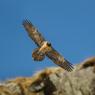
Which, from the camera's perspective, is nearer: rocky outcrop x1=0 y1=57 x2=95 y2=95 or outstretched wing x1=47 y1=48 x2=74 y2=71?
outstretched wing x1=47 y1=48 x2=74 y2=71

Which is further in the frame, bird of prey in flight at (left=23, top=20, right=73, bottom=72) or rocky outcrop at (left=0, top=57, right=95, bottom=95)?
rocky outcrop at (left=0, top=57, right=95, bottom=95)

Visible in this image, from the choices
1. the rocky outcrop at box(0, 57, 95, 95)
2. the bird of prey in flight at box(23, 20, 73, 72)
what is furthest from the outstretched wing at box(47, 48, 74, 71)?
the rocky outcrop at box(0, 57, 95, 95)

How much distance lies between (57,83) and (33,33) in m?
7.59

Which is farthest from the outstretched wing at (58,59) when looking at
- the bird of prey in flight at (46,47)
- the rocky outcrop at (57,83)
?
the rocky outcrop at (57,83)

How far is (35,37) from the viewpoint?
179 feet

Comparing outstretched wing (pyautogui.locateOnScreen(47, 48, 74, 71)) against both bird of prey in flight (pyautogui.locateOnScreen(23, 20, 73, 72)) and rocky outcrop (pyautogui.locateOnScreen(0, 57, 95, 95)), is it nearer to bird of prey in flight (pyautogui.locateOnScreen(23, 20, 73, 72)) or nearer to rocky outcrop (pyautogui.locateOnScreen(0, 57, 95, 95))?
bird of prey in flight (pyautogui.locateOnScreen(23, 20, 73, 72))

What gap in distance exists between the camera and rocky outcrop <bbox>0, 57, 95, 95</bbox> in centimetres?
5653

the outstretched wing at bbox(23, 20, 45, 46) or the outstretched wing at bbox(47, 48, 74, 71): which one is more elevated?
the outstretched wing at bbox(23, 20, 45, 46)

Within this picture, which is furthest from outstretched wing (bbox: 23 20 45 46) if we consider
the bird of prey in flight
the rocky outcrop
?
the rocky outcrop

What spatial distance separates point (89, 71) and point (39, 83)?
597 centimetres

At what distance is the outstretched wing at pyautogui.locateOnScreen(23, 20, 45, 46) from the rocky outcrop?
18.2 ft

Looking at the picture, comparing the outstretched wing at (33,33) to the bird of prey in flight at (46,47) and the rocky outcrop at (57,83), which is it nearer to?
the bird of prey in flight at (46,47)

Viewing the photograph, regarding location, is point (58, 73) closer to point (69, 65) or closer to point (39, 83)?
point (39, 83)

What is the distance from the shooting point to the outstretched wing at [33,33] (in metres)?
54.0
